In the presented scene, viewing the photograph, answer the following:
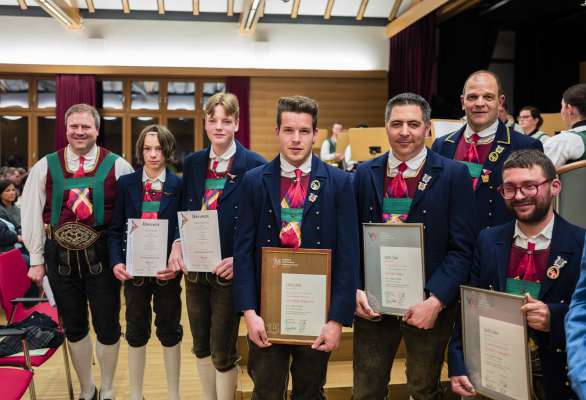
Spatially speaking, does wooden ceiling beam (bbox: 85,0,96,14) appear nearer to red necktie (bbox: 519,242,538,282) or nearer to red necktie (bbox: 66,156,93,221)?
red necktie (bbox: 66,156,93,221)

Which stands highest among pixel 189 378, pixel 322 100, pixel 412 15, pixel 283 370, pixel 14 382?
pixel 412 15

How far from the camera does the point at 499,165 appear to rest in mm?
2387

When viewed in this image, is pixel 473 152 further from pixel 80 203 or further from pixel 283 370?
pixel 80 203

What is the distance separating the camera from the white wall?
10719 millimetres

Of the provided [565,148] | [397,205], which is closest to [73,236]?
[397,205]

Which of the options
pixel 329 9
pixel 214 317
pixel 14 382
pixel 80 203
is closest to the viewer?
pixel 14 382

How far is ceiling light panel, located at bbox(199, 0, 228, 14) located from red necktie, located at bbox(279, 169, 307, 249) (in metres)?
9.17

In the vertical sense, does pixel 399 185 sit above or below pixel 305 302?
above

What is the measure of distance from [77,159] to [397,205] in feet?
6.10

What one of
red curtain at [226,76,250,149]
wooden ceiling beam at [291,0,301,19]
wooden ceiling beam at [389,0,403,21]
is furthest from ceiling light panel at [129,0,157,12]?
wooden ceiling beam at [389,0,403,21]

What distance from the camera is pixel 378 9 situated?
11062 millimetres

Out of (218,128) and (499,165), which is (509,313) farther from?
(218,128)

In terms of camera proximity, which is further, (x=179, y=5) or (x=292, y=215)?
(x=179, y=5)

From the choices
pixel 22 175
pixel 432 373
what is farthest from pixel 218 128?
pixel 22 175
